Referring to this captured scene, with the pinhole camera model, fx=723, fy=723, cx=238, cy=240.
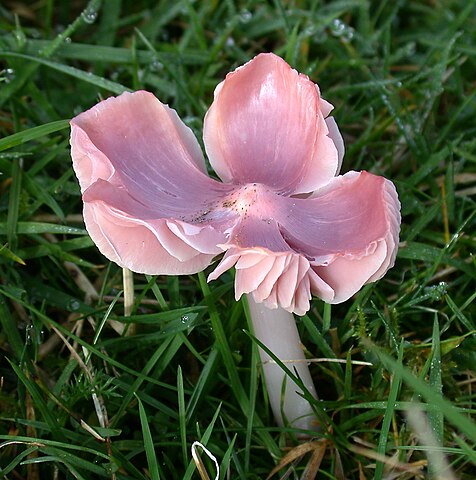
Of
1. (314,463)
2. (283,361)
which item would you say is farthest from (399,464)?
(283,361)

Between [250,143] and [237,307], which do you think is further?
[237,307]

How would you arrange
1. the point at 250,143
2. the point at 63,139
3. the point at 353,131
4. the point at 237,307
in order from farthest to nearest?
the point at 353,131
the point at 63,139
the point at 237,307
the point at 250,143

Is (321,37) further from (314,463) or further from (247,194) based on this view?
(314,463)

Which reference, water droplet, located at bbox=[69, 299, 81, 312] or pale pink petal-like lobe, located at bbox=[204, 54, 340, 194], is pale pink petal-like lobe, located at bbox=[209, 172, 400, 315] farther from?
water droplet, located at bbox=[69, 299, 81, 312]

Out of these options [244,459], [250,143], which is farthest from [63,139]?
[244,459]

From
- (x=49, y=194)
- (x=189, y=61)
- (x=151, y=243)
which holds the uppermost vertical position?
(x=151, y=243)

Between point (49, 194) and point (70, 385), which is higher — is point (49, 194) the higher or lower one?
the higher one

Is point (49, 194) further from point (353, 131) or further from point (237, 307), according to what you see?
point (353, 131)
